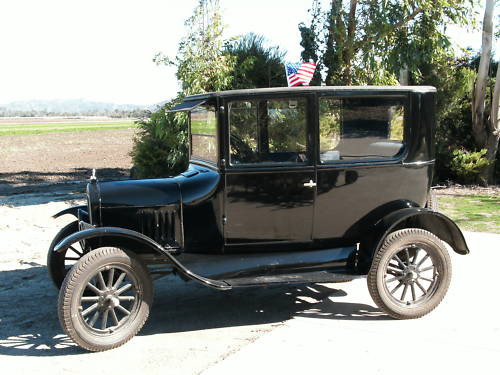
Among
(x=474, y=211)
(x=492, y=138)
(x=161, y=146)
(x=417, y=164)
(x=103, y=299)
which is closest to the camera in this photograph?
(x=103, y=299)

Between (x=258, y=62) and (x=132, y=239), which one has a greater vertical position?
(x=258, y=62)

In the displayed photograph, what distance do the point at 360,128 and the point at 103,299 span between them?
93.7 inches

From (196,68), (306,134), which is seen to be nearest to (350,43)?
(196,68)

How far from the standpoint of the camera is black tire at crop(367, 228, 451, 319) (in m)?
4.12

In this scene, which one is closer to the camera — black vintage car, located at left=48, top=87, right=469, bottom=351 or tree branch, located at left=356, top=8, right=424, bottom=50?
black vintage car, located at left=48, top=87, right=469, bottom=351

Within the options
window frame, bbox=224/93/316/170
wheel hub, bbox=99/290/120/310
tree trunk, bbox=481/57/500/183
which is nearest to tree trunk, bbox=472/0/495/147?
A: tree trunk, bbox=481/57/500/183

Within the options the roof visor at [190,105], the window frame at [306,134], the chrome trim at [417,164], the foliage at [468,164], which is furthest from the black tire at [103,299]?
the foliage at [468,164]

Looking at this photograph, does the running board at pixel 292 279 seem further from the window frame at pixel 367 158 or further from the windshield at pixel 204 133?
the windshield at pixel 204 133

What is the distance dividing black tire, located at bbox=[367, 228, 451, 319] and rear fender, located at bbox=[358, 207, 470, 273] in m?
0.08

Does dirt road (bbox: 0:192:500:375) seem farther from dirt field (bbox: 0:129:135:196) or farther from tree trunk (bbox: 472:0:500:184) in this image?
dirt field (bbox: 0:129:135:196)

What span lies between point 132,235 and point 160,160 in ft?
23.1

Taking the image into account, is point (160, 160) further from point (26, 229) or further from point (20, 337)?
point (20, 337)

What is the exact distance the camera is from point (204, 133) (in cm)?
455

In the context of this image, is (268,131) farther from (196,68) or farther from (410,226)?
(196,68)
